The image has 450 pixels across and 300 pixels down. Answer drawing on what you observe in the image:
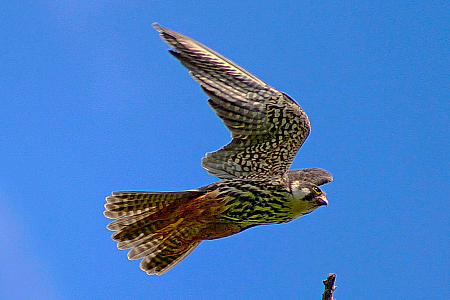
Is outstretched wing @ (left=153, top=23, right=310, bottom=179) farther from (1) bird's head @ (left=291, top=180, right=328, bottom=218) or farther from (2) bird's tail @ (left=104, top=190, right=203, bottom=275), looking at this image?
(2) bird's tail @ (left=104, top=190, right=203, bottom=275)

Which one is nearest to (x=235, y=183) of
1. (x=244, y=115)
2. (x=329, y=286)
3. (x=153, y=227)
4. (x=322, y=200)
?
(x=244, y=115)

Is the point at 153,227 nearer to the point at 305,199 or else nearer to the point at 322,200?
the point at 305,199

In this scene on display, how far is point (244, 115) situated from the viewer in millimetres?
7457

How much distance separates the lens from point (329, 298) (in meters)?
5.52

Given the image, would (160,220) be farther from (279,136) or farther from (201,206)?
(279,136)

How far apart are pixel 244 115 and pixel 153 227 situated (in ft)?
6.83

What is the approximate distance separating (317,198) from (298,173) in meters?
1.84

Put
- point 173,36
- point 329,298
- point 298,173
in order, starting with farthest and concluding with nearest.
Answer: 1. point 298,173
2. point 173,36
3. point 329,298

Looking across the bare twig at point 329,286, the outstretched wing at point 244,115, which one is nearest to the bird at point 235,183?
the outstretched wing at point 244,115

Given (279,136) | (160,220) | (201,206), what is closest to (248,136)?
(279,136)

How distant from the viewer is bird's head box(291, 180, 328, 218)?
7.46 m

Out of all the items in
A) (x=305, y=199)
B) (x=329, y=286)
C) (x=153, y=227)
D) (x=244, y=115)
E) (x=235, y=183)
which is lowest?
(x=329, y=286)

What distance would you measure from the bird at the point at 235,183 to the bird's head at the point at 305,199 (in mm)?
13

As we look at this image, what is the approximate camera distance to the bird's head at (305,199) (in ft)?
24.5
